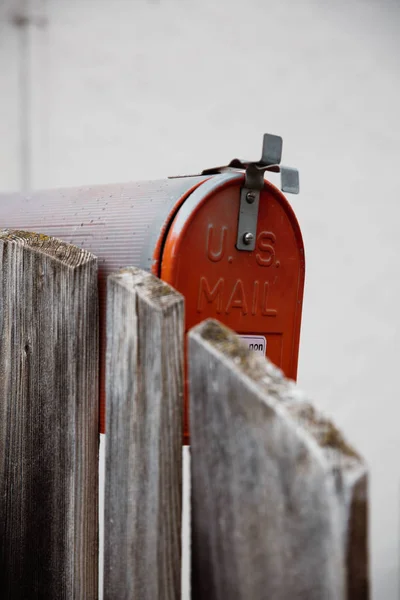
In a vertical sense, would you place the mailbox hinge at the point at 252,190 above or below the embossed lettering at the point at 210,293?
above

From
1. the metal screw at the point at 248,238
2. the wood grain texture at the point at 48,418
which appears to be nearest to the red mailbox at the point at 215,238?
the metal screw at the point at 248,238

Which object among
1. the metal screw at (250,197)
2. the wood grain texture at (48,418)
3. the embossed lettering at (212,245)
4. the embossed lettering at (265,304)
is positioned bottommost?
the wood grain texture at (48,418)

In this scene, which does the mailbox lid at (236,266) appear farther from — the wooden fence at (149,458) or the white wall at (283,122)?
the white wall at (283,122)

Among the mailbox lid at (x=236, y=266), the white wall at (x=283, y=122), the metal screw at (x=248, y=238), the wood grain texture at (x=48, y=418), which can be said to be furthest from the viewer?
the white wall at (x=283, y=122)

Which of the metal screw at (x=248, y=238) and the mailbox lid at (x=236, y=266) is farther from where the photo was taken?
the metal screw at (x=248, y=238)

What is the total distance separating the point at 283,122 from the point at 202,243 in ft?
5.88

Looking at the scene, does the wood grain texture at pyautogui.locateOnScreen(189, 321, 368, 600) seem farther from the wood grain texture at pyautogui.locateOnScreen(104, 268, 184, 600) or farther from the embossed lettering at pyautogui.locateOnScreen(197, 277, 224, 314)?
the embossed lettering at pyautogui.locateOnScreen(197, 277, 224, 314)

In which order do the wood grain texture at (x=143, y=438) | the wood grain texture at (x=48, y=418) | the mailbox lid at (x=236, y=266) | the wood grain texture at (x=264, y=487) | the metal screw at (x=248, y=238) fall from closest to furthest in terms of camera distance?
the wood grain texture at (x=264, y=487) < the wood grain texture at (x=143, y=438) < the wood grain texture at (x=48, y=418) < the mailbox lid at (x=236, y=266) < the metal screw at (x=248, y=238)

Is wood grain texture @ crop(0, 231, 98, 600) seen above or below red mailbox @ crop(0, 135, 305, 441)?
below

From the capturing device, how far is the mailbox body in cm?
136

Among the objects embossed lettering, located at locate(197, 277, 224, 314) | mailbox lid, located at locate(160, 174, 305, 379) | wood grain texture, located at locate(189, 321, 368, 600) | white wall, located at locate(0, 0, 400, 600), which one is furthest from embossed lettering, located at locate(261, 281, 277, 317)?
white wall, located at locate(0, 0, 400, 600)

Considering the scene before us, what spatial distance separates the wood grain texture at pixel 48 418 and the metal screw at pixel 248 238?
1.11 feet

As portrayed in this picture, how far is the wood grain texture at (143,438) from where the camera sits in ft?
3.20

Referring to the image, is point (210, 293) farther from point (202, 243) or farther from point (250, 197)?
point (250, 197)
